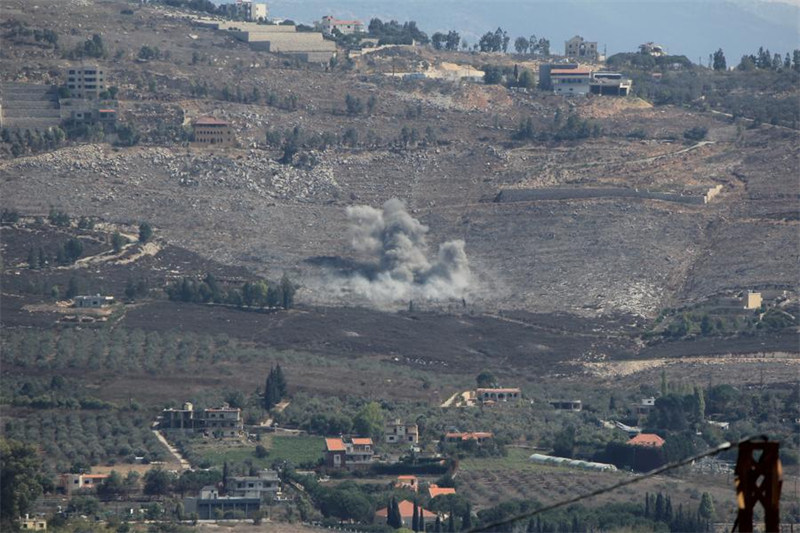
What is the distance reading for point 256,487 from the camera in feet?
239

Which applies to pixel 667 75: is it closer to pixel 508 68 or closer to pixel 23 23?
pixel 508 68

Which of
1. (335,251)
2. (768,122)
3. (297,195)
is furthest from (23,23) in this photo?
(768,122)

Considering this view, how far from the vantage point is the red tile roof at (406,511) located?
67.6m

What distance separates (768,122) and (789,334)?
119ft

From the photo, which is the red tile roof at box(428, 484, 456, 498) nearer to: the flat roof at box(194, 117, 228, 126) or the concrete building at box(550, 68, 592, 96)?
the flat roof at box(194, 117, 228, 126)

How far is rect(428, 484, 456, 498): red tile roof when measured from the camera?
72125 millimetres

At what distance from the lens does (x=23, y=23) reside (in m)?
140

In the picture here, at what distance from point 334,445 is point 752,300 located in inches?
1140

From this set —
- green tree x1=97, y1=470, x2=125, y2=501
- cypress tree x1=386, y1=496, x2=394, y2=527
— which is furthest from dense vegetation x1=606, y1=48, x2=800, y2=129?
cypress tree x1=386, y1=496, x2=394, y2=527

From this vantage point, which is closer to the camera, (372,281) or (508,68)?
(372,281)

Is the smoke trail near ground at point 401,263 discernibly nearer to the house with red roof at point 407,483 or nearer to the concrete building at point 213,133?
the concrete building at point 213,133

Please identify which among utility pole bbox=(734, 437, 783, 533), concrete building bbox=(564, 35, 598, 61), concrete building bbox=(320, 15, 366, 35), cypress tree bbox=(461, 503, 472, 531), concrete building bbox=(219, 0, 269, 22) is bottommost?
cypress tree bbox=(461, 503, 472, 531)

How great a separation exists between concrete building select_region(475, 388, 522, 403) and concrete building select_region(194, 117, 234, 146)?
1528 inches

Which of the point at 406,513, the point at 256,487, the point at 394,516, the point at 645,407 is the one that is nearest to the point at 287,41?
the point at 645,407
